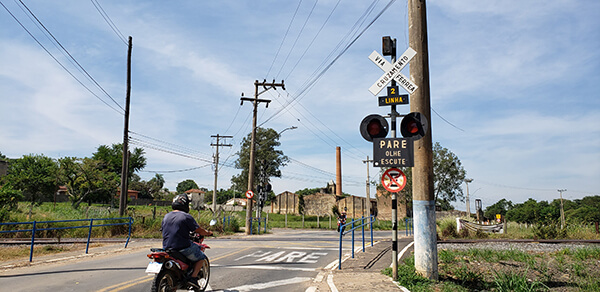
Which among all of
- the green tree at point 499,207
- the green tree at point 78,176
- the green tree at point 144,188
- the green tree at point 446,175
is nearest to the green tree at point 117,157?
the green tree at point 144,188

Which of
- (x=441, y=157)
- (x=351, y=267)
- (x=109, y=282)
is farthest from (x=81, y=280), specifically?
(x=441, y=157)

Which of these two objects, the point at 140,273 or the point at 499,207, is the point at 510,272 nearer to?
the point at 140,273

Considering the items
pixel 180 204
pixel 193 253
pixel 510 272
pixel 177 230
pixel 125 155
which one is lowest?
pixel 510 272

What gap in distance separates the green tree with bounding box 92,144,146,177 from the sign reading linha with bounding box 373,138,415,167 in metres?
84.4

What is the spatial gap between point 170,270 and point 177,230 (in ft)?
1.96

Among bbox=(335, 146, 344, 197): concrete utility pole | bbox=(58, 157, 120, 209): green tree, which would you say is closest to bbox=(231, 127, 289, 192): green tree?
bbox=(335, 146, 344, 197): concrete utility pole

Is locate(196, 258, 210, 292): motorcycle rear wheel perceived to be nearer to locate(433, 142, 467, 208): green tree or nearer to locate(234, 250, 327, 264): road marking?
locate(234, 250, 327, 264): road marking

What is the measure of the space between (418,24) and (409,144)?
2.77 metres

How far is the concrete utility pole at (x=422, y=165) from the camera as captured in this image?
766cm

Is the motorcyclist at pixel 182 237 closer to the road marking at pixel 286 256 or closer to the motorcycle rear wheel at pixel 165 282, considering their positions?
the motorcycle rear wheel at pixel 165 282

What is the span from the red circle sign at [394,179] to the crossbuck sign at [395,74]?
157cm

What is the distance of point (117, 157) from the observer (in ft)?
298

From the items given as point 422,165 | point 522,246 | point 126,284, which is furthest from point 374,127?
point 522,246

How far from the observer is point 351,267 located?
988 centimetres
